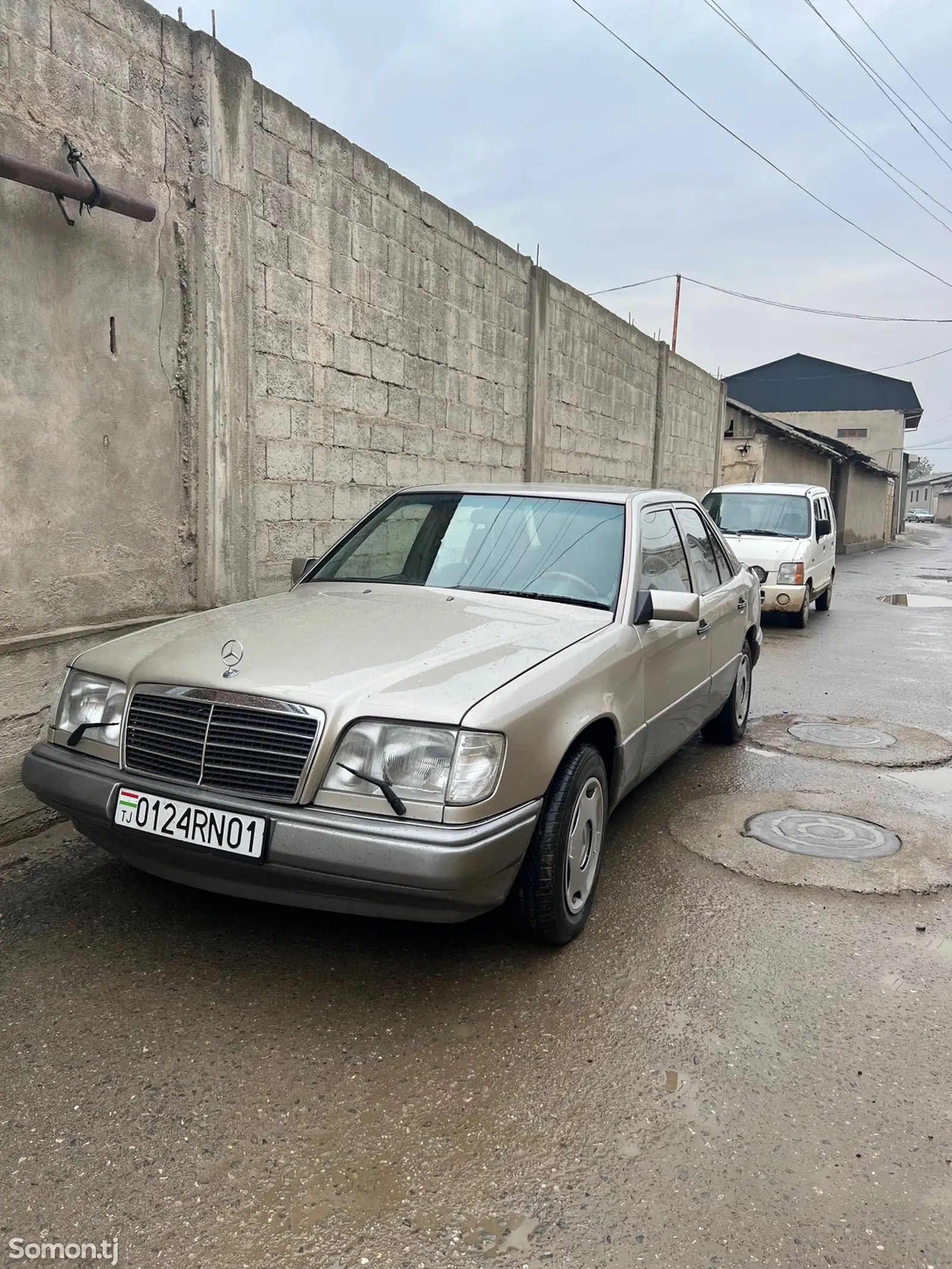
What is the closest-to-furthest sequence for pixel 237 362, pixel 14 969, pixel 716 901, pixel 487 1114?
pixel 487 1114 → pixel 14 969 → pixel 716 901 → pixel 237 362

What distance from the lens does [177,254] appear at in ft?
16.7

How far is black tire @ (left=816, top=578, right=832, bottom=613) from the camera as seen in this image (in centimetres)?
1320

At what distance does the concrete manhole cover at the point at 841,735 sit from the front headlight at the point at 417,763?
399 cm

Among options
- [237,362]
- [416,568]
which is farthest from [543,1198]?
[237,362]

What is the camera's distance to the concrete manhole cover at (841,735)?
6047 mm

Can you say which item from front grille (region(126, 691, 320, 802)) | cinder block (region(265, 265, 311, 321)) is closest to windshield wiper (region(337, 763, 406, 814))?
front grille (region(126, 691, 320, 802))

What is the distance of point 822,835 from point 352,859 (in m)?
2.71

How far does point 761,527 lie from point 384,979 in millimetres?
9978

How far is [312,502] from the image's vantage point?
6457 millimetres

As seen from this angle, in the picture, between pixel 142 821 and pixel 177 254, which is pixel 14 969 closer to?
pixel 142 821

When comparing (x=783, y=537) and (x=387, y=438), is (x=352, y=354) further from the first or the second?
(x=783, y=537)

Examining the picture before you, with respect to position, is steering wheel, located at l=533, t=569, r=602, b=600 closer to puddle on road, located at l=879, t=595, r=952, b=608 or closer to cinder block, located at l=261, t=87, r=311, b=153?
cinder block, located at l=261, t=87, r=311, b=153

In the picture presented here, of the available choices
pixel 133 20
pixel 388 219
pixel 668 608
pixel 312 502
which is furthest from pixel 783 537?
pixel 133 20

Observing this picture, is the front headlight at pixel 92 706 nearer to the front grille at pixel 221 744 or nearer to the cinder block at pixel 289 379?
the front grille at pixel 221 744
